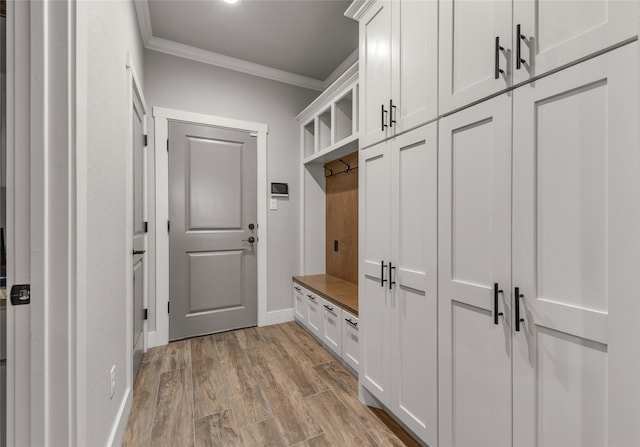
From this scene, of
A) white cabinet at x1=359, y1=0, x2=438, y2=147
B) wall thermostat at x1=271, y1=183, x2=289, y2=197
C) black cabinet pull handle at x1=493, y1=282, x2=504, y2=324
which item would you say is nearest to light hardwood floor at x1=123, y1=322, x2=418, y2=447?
black cabinet pull handle at x1=493, y1=282, x2=504, y2=324

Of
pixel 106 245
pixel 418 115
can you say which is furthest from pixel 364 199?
pixel 106 245

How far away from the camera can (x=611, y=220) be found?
815mm

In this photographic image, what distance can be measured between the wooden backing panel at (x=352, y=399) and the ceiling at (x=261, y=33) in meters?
2.83

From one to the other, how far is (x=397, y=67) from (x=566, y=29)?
2.58 feet

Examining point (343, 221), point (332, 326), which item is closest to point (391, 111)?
point (343, 221)

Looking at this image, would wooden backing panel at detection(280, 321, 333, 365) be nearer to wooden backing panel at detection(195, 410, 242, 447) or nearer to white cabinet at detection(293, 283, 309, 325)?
white cabinet at detection(293, 283, 309, 325)

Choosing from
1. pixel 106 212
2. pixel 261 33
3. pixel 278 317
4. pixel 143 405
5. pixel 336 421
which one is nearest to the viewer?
pixel 106 212

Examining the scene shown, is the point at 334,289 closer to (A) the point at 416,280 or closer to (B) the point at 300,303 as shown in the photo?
(B) the point at 300,303

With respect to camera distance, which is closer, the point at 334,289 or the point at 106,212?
the point at 106,212

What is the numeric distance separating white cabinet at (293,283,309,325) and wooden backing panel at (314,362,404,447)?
0.72 meters

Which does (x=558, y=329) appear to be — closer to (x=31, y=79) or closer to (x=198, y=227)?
(x=31, y=79)

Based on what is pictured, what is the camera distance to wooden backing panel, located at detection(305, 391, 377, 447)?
5.07 ft

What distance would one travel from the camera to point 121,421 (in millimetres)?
1548

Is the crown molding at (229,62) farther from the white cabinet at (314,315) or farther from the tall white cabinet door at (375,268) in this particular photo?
the white cabinet at (314,315)
